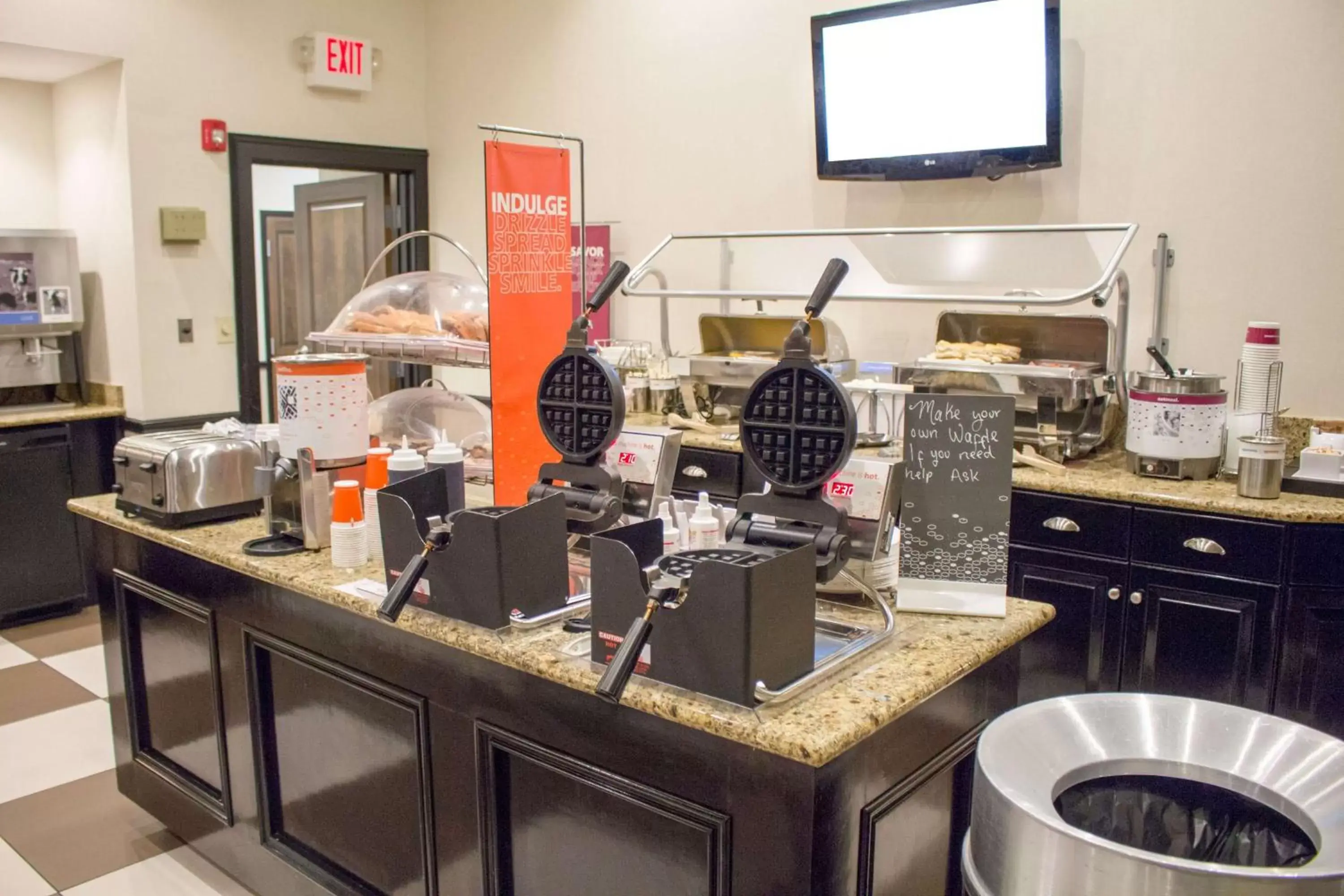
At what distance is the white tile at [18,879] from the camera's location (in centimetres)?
259

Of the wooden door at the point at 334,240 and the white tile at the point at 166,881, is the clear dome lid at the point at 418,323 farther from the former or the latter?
the wooden door at the point at 334,240

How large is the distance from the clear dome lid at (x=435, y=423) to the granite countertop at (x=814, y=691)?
0.77 metres

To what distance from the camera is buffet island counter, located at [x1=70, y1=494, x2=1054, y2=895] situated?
1.44 m

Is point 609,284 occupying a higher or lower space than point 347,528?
higher

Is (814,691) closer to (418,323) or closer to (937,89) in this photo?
(418,323)

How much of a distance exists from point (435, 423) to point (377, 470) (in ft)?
2.81

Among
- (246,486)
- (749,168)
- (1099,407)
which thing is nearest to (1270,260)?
(1099,407)

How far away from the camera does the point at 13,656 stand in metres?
4.17

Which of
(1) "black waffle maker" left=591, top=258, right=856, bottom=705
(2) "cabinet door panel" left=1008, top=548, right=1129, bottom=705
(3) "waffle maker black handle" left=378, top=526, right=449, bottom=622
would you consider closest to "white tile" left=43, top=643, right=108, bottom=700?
(3) "waffle maker black handle" left=378, top=526, right=449, bottom=622

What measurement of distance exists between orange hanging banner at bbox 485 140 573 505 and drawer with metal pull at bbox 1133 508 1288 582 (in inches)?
63.7

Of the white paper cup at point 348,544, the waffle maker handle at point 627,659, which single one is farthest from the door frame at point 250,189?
the waffle maker handle at point 627,659

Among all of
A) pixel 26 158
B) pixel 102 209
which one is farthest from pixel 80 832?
pixel 26 158

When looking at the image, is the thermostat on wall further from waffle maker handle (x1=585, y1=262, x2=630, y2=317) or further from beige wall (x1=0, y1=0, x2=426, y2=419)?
waffle maker handle (x1=585, y1=262, x2=630, y2=317)

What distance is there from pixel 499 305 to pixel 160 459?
0.85 meters
